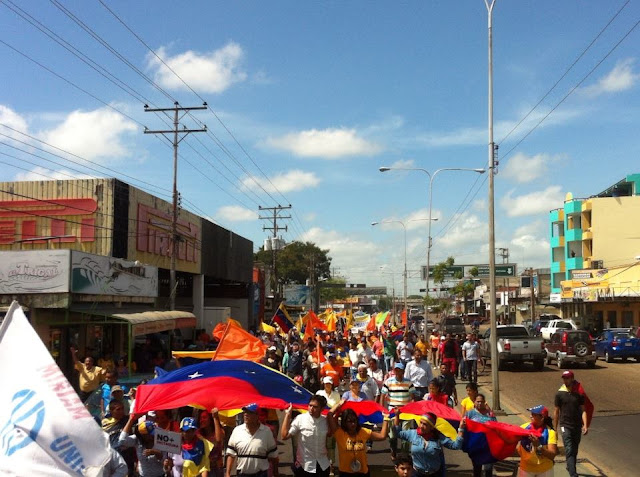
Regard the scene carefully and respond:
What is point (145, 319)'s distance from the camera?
20.9 m

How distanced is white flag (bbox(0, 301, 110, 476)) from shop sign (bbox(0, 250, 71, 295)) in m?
16.6

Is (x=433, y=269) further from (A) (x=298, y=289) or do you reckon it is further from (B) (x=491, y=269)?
(B) (x=491, y=269)

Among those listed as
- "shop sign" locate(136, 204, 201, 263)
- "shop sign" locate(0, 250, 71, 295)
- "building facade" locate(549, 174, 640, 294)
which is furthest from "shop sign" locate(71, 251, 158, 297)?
"building facade" locate(549, 174, 640, 294)

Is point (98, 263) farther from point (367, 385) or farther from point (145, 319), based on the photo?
point (367, 385)

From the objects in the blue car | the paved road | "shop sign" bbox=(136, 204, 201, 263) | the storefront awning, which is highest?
"shop sign" bbox=(136, 204, 201, 263)

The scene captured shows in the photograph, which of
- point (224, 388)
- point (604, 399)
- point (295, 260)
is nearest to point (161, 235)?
point (604, 399)

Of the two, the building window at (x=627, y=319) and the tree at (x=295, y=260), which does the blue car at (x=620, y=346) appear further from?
the tree at (x=295, y=260)

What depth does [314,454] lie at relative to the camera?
7258 millimetres

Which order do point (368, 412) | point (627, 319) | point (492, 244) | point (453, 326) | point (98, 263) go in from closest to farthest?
point (368, 412) → point (492, 244) → point (98, 263) → point (453, 326) → point (627, 319)

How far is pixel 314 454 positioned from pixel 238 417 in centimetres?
310

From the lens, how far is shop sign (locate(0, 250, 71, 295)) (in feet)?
66.0

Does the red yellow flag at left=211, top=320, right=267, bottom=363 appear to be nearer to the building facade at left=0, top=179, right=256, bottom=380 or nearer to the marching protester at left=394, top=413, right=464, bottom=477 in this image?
the marching protester at left=394, top=413, right=464, bottom=477

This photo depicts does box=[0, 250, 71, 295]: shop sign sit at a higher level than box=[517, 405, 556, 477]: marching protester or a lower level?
higher

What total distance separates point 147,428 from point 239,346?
5.52 m
